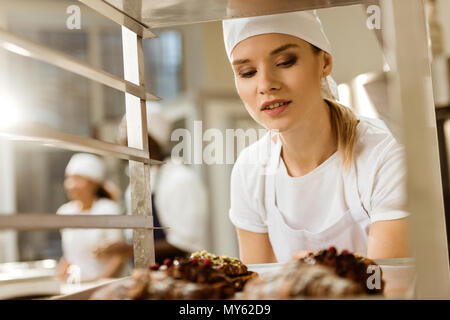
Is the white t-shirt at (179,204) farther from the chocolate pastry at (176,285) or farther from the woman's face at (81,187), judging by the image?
the chocolate pastry at (176,285)

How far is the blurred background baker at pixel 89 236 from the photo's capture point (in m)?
2.85

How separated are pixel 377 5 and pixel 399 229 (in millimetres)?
496

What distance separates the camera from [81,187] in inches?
126

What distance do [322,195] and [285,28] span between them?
405 millimetres

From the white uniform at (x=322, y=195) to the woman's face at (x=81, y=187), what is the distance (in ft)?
6.86

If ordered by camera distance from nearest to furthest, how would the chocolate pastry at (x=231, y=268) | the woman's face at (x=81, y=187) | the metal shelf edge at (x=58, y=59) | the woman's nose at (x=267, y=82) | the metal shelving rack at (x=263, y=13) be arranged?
1. the metal shelving rack at (x=263, y=13)
2. the metal shelf edge at (x=58, y=59)
3. the chocolate pastry at (x=231, y=268)
4. the woman's nose at (x=267, y=82)
5. the woman's face at (x=81, y=187)

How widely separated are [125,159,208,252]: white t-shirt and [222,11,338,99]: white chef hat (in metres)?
1.07

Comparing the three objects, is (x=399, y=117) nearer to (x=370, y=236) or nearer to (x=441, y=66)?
(x=370, y=236)

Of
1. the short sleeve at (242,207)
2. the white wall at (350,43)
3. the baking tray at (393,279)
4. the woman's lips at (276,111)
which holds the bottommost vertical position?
the baking tray at (393,279)

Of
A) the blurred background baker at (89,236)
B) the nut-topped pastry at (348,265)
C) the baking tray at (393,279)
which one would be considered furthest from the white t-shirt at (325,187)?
the blurred background baker at (89,236)

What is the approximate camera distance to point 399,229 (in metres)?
1.09

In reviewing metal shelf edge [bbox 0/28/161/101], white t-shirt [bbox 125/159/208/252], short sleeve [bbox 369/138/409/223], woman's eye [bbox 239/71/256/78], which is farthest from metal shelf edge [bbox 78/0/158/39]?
white t-shirt [bbox 125/159/208/252]

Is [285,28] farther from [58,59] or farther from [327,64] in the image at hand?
[58,59]

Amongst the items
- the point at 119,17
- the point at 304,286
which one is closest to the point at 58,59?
the point at 119,17
